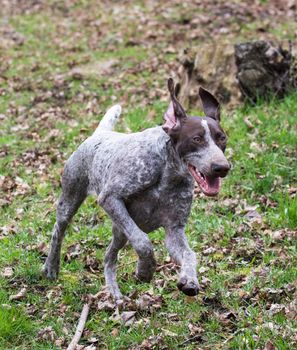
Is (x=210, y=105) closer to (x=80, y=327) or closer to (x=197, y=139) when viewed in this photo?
(x=197, y=139)

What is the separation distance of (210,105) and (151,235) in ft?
8.35

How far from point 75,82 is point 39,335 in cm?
873

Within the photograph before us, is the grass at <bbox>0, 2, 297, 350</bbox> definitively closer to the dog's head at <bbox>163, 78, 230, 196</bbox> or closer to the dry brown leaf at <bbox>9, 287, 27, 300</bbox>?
the dry brown leaf at <bbox>9, 287, 27, 300</bbox>

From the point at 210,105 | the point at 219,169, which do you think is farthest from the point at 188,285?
the point at 210,105

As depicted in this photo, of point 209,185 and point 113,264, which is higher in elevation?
point 209,185

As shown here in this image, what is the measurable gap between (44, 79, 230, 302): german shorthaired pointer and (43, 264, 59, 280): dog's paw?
116cm

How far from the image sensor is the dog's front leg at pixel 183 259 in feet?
15.9

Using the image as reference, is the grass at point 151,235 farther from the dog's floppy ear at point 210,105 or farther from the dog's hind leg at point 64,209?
the dog's floppy ear at point 210,105

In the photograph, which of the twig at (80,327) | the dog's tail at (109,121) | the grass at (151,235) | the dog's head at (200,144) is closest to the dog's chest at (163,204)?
the dog's head at (200,144)

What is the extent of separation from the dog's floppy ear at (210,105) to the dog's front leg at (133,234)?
0.94 metres

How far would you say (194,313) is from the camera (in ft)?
18.9

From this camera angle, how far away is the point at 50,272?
670 cm

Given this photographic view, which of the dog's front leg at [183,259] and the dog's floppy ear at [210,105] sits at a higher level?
the dog's floppy ear at [210,105]

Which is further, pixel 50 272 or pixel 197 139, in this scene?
pixel 50 272
